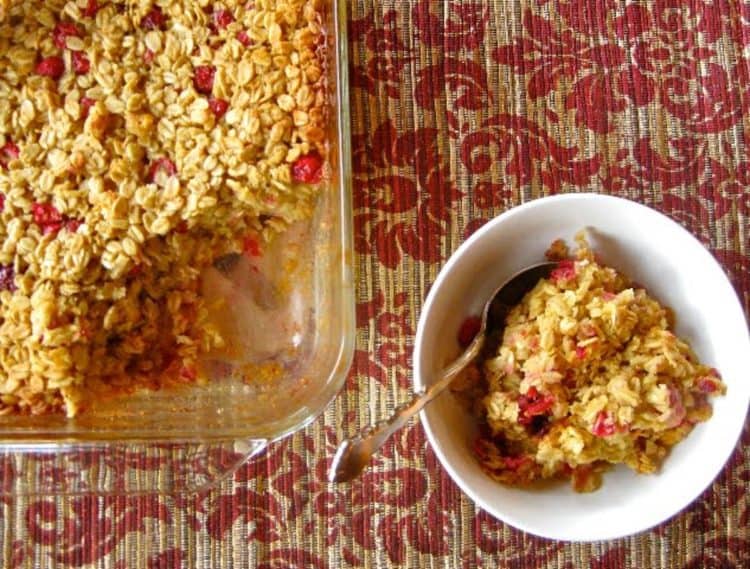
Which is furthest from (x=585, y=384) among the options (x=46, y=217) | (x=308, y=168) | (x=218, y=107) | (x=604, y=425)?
(x=46, y=217)

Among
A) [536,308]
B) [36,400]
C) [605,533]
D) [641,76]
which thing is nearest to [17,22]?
[36,400]

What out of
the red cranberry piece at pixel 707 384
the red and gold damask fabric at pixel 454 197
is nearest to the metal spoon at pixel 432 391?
the red and gold damask fabric at pixel 454 197

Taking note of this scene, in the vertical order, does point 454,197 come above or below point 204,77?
below

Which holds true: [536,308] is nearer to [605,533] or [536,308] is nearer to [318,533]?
[605,533]

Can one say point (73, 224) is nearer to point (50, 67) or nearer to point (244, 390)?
point (50, 67)

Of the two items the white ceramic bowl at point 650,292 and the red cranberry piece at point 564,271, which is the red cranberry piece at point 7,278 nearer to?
the white ceramic bowl at point 650,292

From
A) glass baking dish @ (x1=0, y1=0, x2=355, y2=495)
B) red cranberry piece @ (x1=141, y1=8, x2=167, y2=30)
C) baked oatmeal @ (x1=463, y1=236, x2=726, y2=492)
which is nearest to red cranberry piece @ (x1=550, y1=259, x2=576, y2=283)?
baked oatmeal @ (x1=463, y1=236, x2=726, y2=492)
